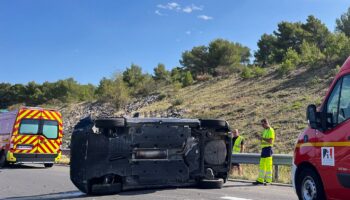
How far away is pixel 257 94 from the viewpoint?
3431cm

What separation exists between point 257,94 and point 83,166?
26307mm

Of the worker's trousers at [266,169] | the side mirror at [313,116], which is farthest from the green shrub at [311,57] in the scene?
the side mirror at [313,116]

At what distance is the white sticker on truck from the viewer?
678 cm

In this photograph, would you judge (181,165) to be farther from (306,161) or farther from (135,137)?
(306,161)

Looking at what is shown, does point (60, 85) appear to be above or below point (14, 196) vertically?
above

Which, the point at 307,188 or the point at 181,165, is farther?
the point at 181,165

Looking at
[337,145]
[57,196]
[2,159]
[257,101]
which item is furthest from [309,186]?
[257,101]

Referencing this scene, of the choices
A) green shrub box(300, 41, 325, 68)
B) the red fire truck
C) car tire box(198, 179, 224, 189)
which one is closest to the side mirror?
the red fire truck

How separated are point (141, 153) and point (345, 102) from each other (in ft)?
14.3

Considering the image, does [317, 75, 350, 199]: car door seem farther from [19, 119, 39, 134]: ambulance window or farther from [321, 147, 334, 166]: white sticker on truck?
[19, 119, 39, 134]: ambulance window

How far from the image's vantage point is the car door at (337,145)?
21.2ft

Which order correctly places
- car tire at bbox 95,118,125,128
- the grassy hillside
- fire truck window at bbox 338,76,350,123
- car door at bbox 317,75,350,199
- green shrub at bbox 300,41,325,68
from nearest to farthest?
car door at bbox 317,75,350,199, fire truck window at bbox 338,76,350,123, car tire at bbox 95,118,125,128, the grassy hillside, green shrub at bbox 300,41,325,68

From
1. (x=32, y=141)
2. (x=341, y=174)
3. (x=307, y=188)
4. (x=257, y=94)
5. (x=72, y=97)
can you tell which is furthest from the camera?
(x=72, y=97)

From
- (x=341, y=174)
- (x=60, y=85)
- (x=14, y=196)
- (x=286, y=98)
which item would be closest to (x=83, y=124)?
(x=14, y=196)
